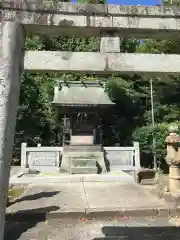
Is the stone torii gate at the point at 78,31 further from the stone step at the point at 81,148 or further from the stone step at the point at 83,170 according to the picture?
the stone step at the point at 81,148

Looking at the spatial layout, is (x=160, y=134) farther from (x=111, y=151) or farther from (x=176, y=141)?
(x=176, y=141)

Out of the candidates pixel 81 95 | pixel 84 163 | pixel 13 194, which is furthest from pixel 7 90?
pixel 81 95

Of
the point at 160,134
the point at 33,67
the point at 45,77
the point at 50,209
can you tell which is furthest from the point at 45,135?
the point at 33,67

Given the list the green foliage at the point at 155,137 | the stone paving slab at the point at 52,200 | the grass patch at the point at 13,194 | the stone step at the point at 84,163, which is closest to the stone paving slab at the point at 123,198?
the stone paving slab at the point at 52,200

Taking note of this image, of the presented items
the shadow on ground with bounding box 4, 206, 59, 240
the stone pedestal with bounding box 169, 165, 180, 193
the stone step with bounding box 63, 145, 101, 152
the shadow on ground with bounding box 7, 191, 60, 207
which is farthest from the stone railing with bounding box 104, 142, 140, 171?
the shadow on ground with bounding box 4, 206, 59, 240

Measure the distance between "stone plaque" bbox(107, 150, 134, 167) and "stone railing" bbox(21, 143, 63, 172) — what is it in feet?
10.8

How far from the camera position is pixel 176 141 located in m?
7.38

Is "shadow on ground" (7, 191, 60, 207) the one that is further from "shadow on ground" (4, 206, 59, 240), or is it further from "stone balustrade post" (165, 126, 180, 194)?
"stone balustrade post" (165, 126, 180, 194)

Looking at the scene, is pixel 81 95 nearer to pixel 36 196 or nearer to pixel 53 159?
pixel 53 159

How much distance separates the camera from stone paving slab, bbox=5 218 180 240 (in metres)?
5.10

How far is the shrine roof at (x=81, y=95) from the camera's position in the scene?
630 inches

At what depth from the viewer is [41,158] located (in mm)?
15648

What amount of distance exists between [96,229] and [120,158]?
10878 millimetres

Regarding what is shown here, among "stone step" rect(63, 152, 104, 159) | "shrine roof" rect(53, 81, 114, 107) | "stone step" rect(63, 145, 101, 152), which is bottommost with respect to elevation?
"stone step" rect(63, 152, 104, 159)
